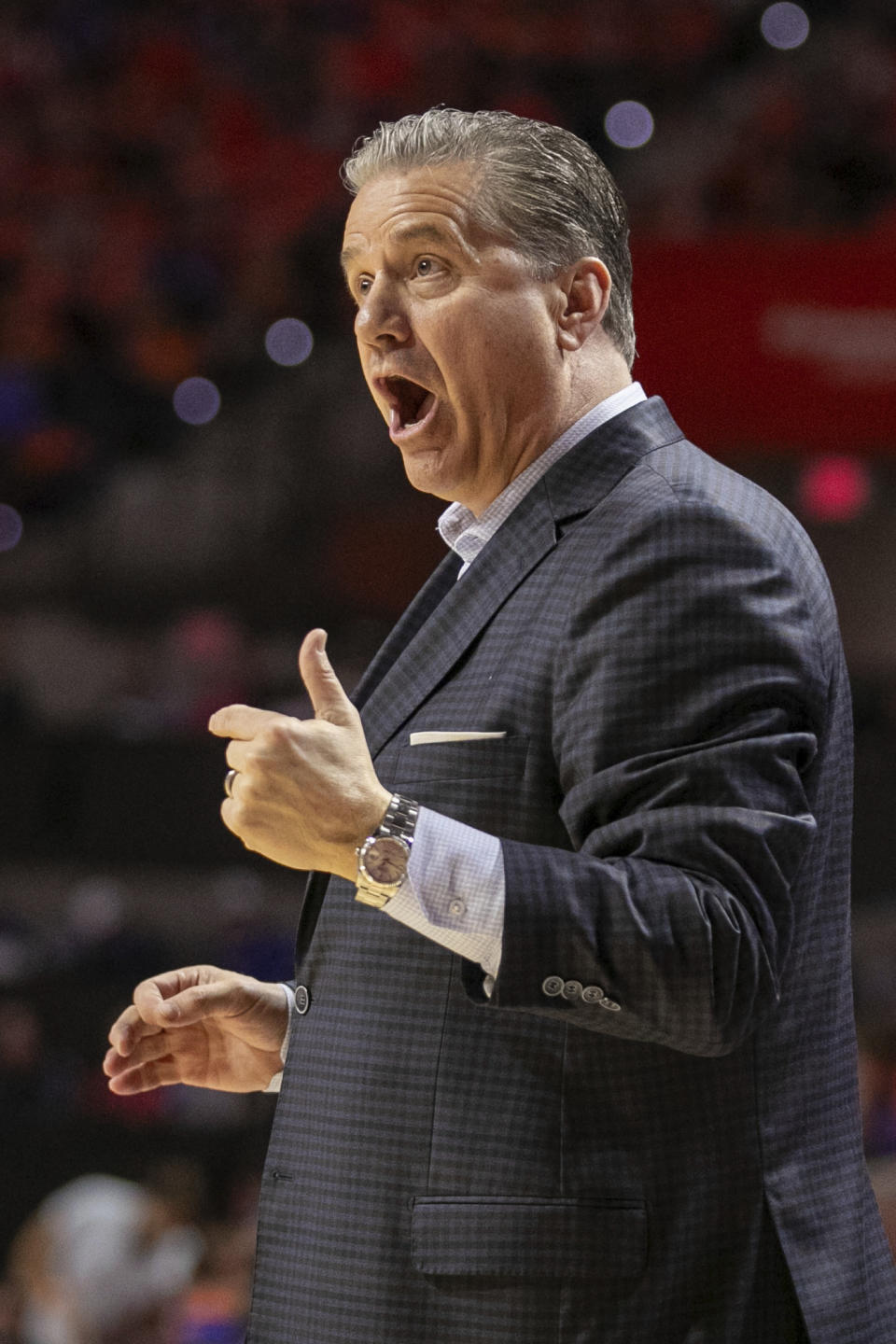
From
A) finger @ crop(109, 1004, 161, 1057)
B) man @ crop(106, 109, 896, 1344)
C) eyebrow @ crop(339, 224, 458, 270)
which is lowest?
finger @ crop(109, 1004, 161, 1057)

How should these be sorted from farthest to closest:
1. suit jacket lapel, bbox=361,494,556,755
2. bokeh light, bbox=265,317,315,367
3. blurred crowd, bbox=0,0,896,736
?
1. bokeh light, bbox=265,317,315,367
2. blurred crowd, bbox=0,0,896,736
3. suit jacket lapel, bbox=361,494,556,755

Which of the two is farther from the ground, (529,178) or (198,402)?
(529,178)

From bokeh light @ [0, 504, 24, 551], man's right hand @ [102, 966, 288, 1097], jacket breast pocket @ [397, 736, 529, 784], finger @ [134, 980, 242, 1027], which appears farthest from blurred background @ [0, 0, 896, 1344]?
jacket breast pocket @ [397, 736, 529, 784]

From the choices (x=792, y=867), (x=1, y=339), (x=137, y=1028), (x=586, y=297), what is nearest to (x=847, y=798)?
(x=792, y=867)

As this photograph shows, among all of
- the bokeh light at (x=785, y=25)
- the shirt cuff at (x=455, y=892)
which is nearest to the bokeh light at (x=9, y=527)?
the bokeh light at (x=785, y=25)

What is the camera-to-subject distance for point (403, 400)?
172cm

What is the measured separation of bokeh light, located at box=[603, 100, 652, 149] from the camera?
7.89 meters

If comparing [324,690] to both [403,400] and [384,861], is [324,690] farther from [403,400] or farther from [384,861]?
[403,400]

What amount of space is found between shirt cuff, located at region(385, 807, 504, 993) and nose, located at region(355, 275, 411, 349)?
607 millimetres

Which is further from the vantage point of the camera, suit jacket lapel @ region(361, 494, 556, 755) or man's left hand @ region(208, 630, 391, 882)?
suit jacket lapel @ region(361, 494, 556, 755)

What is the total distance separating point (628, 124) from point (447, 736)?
23.7 ft

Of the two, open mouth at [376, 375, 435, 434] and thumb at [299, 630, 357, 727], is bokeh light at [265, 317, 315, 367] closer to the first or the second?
open mouth at [376, 375, 435, 434]

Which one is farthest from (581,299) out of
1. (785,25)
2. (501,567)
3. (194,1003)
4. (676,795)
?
(785,25)

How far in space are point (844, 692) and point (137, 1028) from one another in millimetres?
856
